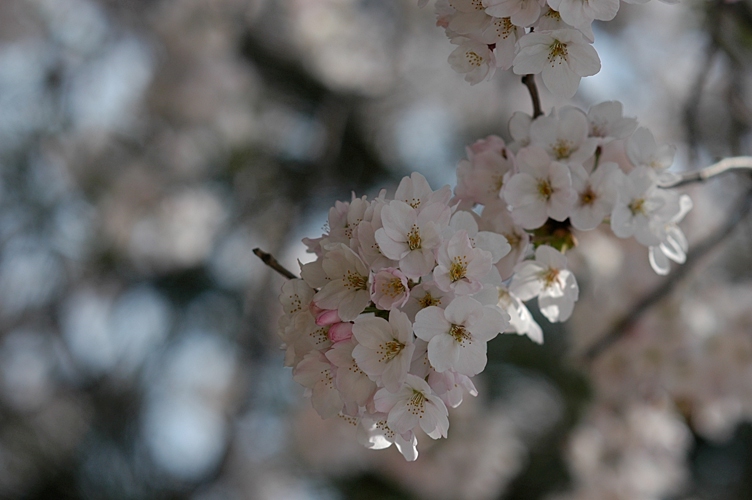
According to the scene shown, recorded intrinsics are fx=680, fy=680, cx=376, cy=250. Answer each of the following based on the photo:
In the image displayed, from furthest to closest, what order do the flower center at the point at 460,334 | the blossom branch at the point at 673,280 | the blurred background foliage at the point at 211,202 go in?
the blurred background foliage at the point at 211,202
the blossom branch at the point at 673,280
the flower center at the point at 460,334

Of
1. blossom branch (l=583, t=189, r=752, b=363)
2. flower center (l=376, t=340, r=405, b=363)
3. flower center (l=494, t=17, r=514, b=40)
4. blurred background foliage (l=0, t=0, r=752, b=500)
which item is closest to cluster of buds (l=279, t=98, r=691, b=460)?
flower center (l=376, t=340, r=405, b=363)

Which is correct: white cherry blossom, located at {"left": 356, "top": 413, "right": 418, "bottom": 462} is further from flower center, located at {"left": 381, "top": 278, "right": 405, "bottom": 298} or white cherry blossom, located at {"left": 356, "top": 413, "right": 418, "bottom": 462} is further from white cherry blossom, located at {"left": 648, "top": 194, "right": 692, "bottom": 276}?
white cherry blossom, located at {"left": 648, "top": 194, "right": 692, "bottom": 276}

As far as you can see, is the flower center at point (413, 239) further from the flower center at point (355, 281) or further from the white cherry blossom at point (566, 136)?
the white cherry blossom at point (566, 136)

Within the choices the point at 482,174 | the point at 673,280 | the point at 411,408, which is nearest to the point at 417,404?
the point at 411,408

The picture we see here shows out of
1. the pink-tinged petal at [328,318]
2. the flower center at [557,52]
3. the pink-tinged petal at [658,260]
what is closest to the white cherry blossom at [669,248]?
the pink-tinged petal at [658,260]

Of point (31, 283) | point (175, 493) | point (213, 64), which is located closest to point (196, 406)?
point (175, 493)

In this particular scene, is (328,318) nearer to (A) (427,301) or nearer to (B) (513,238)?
(A) (427,301)

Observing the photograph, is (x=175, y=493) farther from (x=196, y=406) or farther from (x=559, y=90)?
(x=559, y=90)
